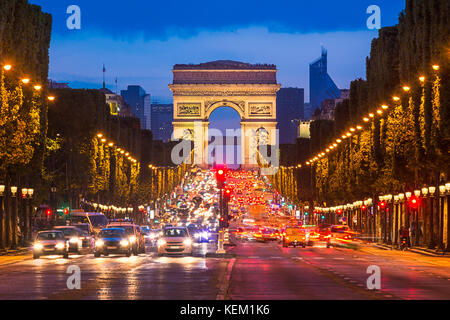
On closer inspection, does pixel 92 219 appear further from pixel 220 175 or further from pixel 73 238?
pixel 220 175

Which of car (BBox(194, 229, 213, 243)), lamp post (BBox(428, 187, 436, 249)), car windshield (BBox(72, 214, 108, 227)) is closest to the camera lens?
lamp post (BBox(428, 187, 436, 249))

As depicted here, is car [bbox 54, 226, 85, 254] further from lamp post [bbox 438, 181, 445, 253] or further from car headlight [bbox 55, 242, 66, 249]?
lamp post [bbox 438, 181, 445, 253]

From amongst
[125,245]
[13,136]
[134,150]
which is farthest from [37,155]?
[134,150]

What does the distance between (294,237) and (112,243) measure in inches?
1014

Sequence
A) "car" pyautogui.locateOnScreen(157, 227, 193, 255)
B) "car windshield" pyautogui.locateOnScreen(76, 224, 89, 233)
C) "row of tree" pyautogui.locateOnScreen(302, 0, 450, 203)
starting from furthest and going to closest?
"car windshield" pyautogui.locateOnScreen(76, 224, 89, 233)
"row of tree" pyautogui.locateOnScreen(302, 0, 450, 203)
"car" pyautogui.locateOnScreen(157, 227, 193, 255)

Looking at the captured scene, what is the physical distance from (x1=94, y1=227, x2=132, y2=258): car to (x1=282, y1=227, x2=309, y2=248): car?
79.1 feet

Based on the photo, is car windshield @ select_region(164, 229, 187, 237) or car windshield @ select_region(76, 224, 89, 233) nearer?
car windshield @ select_region(164, 229, 187, 237)

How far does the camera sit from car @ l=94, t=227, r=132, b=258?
53.4m

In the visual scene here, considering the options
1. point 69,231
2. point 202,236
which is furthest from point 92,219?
point 69,231

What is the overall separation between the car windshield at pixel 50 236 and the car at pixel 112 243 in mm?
2229

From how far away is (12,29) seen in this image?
199ft

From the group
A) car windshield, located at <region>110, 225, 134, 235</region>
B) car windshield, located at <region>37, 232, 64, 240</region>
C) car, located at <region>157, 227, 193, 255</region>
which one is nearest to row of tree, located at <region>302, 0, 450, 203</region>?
car, located at <region>157, 227, 193, 255</region>
